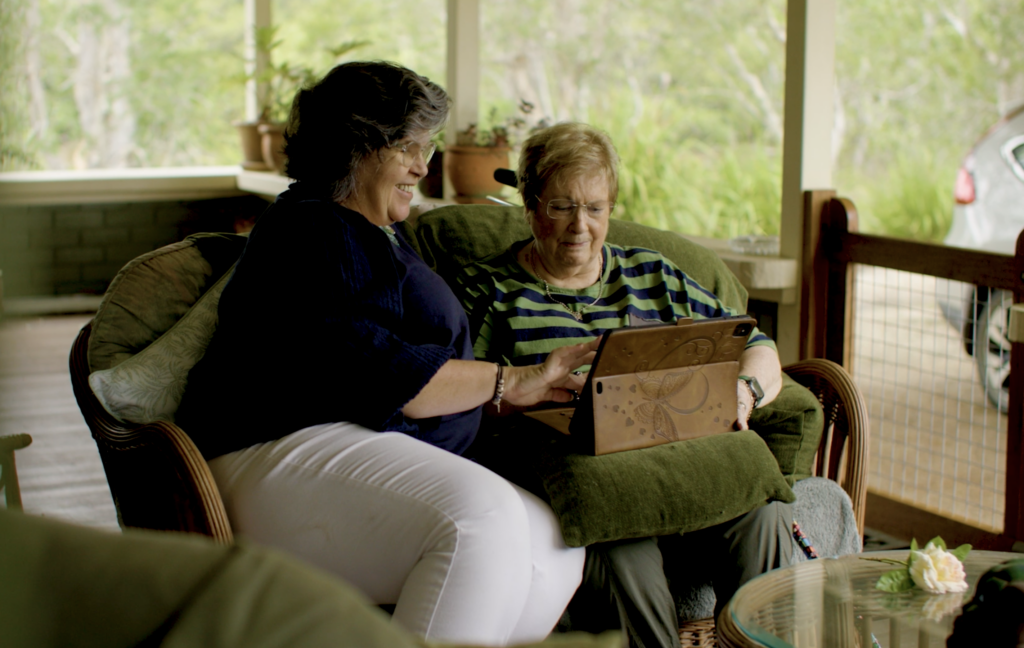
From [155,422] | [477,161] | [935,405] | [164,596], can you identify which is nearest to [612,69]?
[477,161]

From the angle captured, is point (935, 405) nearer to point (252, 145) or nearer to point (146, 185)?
point (252, 145)

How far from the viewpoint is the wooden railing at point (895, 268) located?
7.84 feet

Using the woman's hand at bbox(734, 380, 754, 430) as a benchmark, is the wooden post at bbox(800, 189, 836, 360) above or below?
above

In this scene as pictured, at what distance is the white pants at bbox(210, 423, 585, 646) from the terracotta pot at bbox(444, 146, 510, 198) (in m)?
2.17

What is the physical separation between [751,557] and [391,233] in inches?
36.6

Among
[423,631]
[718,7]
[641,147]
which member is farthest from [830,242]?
[718,7]

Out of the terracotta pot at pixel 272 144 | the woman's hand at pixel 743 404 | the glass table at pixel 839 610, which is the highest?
the terracotta pot at pixel 272 144

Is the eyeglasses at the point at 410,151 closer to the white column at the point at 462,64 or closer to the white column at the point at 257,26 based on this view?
the white column at the point at 462,64

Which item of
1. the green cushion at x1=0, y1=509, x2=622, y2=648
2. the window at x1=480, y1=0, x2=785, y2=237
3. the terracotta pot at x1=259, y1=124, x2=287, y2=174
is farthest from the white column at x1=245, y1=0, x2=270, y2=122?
the green cushion at x1=0, y1=509, x2=622, y2=648

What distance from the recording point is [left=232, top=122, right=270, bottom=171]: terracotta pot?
18.7 feet

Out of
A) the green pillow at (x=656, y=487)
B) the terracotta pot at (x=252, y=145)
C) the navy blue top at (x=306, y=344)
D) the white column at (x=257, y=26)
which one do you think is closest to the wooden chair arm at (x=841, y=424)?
the green pillow at (x=656, y=487)

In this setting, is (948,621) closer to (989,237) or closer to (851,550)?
(851,550)

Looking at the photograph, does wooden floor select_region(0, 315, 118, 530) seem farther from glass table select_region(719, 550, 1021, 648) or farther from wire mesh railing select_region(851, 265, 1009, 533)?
wire mesh railing select_region(851, 265, 1009, 533)

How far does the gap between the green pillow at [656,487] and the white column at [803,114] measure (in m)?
1.19
